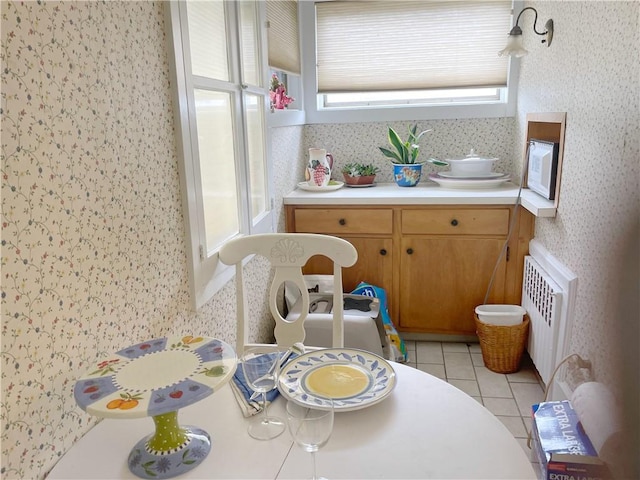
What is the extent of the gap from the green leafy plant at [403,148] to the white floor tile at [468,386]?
1.33 m

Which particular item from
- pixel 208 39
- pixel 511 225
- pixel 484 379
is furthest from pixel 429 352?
pixel 208 39

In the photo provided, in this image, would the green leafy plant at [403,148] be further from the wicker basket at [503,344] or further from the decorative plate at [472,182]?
the wicker basket at [503,344]

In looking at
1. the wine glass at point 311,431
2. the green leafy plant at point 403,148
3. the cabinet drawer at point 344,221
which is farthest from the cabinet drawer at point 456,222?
the wine glass at point 311,431

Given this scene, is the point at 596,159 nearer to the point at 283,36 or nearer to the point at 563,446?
the point at 563,446

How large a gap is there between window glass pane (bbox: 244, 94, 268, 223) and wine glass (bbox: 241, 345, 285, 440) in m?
1.01

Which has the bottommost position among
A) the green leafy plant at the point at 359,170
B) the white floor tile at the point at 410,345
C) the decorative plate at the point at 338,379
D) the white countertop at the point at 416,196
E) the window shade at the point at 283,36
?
the white floor tile at the point at 410,345

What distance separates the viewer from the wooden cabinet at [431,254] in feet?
8.85

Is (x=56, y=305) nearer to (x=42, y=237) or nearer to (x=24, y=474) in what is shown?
(x=42, y=237)

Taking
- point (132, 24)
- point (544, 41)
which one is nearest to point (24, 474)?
point (132, 24)

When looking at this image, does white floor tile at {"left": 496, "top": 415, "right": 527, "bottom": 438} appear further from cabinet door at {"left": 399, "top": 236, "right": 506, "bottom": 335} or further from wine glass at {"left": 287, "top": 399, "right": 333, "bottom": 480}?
wine glass at {"left": 287, "top": 399, "right": 333, "bottom": 480}

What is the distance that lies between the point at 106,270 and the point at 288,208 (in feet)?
5.79

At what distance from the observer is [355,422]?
1046 millimetres

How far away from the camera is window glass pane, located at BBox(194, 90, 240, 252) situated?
1676 millimetres

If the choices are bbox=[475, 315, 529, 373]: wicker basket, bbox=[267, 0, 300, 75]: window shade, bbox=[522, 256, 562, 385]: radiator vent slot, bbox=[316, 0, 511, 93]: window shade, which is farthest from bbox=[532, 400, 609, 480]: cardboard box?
bbox=[316, 0, 511, 93]: window shade
